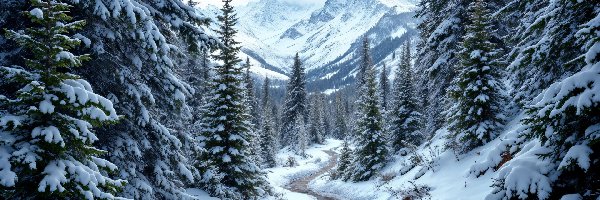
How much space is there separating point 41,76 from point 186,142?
556 cm

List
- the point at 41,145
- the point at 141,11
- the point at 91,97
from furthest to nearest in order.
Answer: the point at 141,11
the point at 91,97
the point at 41,145

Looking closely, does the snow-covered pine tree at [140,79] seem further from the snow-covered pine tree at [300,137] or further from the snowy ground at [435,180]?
the snow-covered pine tree at [300,137]

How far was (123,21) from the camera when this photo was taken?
27.9ft

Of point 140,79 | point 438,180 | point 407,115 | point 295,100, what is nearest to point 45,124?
point 140,79

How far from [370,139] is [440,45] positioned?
8991 millimetres

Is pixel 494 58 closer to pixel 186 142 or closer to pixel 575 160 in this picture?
pixel 575 160

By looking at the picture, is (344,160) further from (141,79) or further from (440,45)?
(141,79)

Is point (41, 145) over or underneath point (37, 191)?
over

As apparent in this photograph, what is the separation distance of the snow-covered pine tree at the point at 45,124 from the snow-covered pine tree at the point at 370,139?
22615 millimetres

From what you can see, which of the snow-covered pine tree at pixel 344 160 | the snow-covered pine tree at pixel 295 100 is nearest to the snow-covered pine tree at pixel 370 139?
the snow-covered pine tree at pixel 344 160

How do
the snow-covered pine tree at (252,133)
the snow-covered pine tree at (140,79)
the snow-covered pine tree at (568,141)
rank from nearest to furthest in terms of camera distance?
the snow-covered pine tree at (568,141) < the snow-covered pine tree at (140,79) < the snow-covered pine tree at (252,133)

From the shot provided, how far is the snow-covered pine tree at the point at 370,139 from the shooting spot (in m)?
27.0

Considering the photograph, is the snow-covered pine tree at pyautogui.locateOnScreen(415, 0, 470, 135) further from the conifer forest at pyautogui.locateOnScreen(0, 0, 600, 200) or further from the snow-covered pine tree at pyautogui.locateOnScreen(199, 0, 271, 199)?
the snow-covered pine tree at pyautogui.locateOnScreen(199, 0, 271, 199)

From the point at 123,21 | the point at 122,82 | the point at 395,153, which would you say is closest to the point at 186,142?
the point at 122,82
